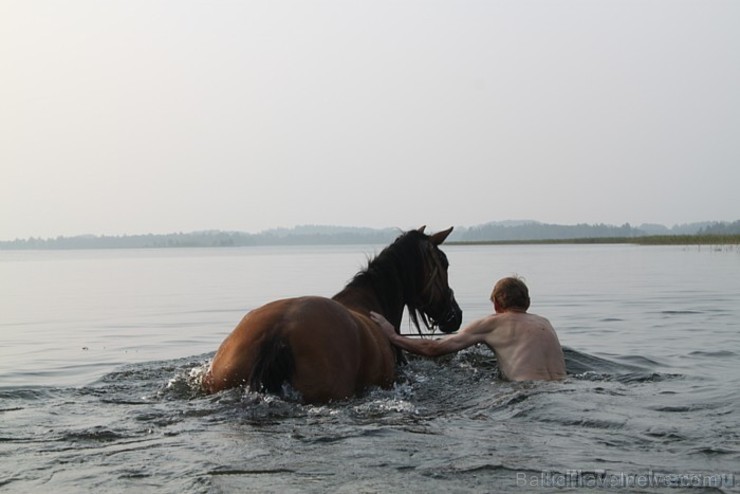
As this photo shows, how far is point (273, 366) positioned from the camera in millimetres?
5977

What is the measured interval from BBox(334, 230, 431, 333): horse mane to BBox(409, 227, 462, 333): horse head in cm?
4

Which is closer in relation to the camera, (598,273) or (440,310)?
(440,310)

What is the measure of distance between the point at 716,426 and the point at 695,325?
9.24m

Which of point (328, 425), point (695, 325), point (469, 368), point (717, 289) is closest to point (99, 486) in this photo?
point (328, 425)

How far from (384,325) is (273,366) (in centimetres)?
221

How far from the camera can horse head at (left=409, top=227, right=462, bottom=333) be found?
9.02m

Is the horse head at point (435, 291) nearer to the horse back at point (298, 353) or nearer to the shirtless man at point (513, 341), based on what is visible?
the shirtless man at point (513, 341)

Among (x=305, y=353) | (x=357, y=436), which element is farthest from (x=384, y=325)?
(x=357, y=436)

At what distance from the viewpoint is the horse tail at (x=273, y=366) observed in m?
5.97

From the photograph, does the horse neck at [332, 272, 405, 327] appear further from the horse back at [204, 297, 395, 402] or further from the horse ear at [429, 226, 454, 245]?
the horse back at [204, 297, 395, 402]

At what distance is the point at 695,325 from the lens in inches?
577

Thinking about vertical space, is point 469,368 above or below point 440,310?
below

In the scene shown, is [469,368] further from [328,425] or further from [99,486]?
[99,486]

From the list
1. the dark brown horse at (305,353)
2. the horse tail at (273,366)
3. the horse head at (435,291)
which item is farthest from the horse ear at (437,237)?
the horse tail at (273,366)
